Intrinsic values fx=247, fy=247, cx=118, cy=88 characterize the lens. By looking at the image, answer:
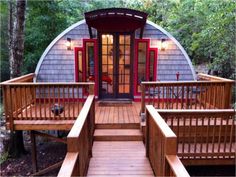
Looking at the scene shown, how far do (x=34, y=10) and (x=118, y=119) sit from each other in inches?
327

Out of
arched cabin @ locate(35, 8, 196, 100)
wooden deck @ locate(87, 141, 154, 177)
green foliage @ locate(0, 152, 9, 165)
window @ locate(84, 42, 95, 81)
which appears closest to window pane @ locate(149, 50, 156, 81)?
arched cabin @ locate(35, 8, 196, 100)

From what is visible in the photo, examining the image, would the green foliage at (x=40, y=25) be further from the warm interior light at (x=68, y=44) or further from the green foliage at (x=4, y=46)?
the warm interior light at (x=68, y=44)

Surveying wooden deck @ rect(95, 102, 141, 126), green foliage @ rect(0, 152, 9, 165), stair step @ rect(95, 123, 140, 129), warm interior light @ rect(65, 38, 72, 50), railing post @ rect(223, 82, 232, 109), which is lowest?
green foliage @ rect(0, 152, 9, 165)

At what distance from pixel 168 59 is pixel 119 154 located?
4720 millimetres

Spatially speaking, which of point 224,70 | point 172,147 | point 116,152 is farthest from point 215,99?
point 224,70

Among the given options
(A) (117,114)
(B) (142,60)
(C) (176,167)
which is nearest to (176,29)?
(B) (142,60)

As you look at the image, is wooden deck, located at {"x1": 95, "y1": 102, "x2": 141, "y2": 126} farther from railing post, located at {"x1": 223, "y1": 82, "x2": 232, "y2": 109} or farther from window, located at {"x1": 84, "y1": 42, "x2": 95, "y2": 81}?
railing post, located at {"x1": 223, "y1": 82, "x2": 232, "y2": 109}

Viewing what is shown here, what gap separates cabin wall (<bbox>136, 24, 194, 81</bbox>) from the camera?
27.6 feet

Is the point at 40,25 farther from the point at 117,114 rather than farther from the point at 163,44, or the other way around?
the point at 117,114

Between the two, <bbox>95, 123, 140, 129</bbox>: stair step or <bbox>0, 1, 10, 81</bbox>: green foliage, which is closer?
<bbox>95, 123, 140, 129</bbox>: stair step

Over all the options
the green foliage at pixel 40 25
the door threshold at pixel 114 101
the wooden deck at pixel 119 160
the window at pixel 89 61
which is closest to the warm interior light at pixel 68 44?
the window at pixel 89 61

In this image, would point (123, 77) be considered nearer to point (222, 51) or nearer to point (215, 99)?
point (215, 99)

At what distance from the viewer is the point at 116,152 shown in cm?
478

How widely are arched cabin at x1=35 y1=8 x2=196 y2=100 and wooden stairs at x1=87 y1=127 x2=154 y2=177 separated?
2.90m
